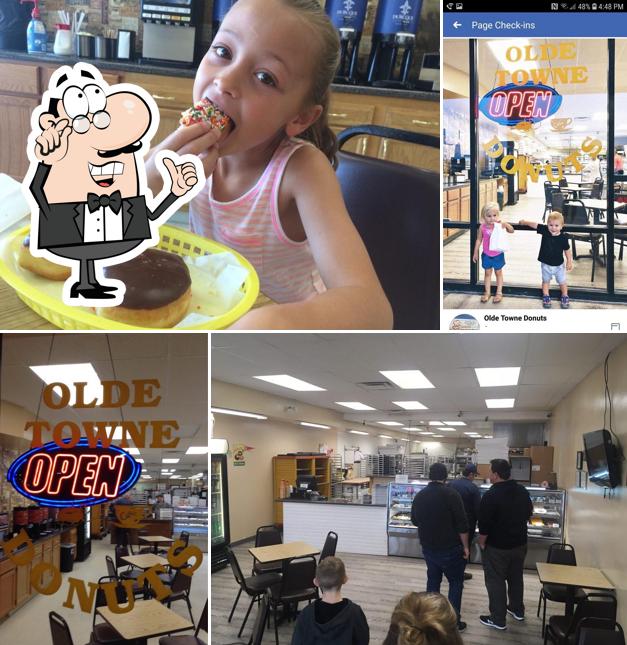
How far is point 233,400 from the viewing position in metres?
3.79

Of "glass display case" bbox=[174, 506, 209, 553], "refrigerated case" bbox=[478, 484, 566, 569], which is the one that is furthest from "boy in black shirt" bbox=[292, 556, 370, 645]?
"refrigerated case" bbox=[478, 484, 566, 569]

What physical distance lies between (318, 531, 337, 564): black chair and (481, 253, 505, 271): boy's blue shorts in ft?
7.05

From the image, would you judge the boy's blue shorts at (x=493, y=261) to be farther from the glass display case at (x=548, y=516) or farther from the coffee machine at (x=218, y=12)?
the glass display case at (x=548, y=516)

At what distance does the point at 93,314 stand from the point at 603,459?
123 inches

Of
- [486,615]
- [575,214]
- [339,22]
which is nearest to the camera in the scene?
[339,22]

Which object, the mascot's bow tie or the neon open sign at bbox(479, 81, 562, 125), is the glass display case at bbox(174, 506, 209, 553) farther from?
the neon open sign at bbox(479, 81, 562, 125)

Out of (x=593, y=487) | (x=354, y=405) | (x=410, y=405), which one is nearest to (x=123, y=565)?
(x=354, y=405)

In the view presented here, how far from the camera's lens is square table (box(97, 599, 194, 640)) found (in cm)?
299

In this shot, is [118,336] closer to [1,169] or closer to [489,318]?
[1,169]

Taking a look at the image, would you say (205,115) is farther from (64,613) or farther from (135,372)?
(64,613)

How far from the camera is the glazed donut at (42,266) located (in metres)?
2.83

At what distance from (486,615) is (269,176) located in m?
2.86

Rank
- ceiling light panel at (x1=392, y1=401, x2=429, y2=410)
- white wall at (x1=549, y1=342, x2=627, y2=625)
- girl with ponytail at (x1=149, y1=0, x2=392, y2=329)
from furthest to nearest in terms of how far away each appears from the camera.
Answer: ceiling light panel at (x1=392, y1=401, x2=429, y2=410) < white wall at (x1=549, y1=342, x2=627, y2=625) < girl with ponytail at (x1=149, y1=0, x2=392, y2=329)

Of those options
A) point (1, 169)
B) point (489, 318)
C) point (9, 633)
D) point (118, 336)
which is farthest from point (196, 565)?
point (1, 169)
